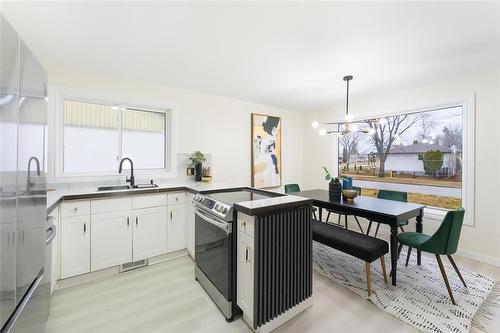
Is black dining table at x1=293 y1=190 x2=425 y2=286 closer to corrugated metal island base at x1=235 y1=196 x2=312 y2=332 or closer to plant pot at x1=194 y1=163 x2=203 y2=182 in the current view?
corrugated metal island base at x1=235 y1=196 x2=312 y2=332

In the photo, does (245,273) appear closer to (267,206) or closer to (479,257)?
(267,206)

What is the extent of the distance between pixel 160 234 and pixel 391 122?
419 cm

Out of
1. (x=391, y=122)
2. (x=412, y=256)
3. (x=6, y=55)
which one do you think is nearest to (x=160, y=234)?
(x=6, y=55)

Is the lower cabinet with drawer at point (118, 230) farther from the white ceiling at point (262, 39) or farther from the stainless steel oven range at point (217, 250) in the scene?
the white ceiling at point (262, 39)

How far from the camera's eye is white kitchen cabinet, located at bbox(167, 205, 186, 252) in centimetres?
284

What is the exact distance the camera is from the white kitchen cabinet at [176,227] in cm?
284

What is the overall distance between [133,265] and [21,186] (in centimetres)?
192

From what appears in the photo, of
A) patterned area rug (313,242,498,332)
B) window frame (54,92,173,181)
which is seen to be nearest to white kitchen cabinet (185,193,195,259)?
window frame (54,92,173,181)

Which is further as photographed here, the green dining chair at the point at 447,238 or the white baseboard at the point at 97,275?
the white baseboard at the point at 97,275

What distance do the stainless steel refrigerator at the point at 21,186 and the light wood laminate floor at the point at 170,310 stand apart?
1.71ft

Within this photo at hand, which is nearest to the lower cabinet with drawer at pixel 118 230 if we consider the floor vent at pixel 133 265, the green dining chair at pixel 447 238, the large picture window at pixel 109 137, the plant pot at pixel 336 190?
the floor vent at pixel 133 265

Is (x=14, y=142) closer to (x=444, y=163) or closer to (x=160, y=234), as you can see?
(x=160, y=234)

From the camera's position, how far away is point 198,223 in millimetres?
2254

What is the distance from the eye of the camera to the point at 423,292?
216 centimetres
